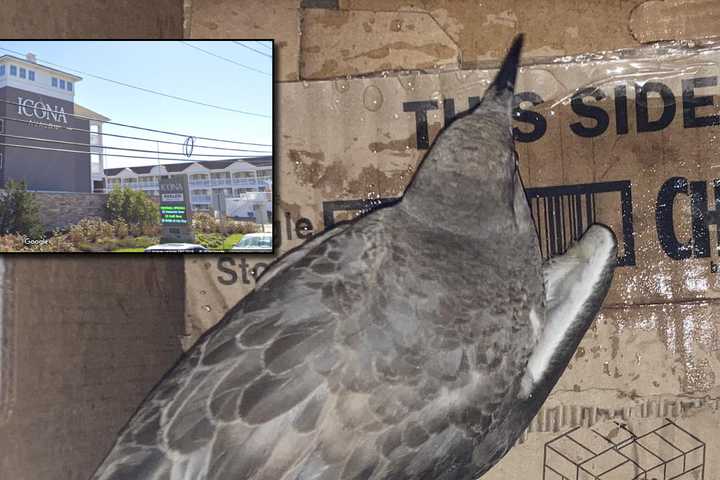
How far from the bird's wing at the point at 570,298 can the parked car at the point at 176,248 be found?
0.68m

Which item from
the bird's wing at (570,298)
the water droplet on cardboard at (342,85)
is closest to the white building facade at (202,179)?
the water droplet on cardboard at (342,85)

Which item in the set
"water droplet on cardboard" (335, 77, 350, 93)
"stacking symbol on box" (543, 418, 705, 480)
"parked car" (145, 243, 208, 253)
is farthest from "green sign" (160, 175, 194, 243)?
"stacking symbol on box" (543, 418, 705, 480)

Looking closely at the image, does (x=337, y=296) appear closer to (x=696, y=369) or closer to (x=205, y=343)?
(x=205, y=343)

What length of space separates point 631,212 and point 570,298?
0.27m

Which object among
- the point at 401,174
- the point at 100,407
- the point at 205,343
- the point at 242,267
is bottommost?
the point at 100,407

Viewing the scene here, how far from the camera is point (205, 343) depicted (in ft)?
2.95

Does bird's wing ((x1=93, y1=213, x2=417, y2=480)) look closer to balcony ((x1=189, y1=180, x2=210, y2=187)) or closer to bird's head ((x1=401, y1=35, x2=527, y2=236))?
bird's head ((x1=401, y1=35, x2=527, y2=236))

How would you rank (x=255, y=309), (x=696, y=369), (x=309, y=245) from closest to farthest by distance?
(x=255, y=309) → (x=309, y=245) → (x=696, y=369)

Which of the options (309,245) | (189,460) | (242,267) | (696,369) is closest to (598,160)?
(696,369)

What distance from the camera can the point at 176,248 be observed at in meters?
1.26

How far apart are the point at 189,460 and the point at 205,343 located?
175 mm

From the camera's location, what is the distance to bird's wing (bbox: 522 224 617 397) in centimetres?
101

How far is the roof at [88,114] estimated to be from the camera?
122 cm

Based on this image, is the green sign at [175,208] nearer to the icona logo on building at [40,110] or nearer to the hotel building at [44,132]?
the hotel building at [44,132]
